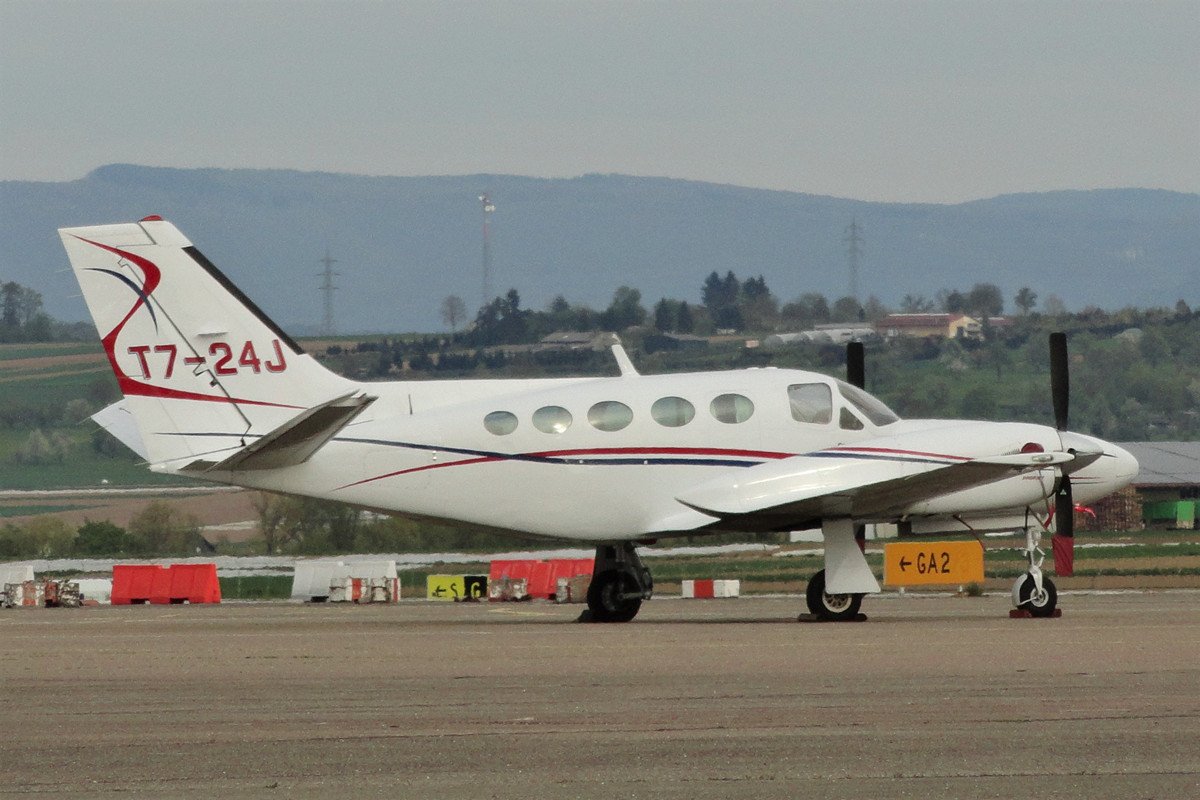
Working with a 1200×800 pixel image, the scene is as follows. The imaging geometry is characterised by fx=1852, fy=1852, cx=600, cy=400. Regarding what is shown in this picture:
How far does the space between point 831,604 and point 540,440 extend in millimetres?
4462

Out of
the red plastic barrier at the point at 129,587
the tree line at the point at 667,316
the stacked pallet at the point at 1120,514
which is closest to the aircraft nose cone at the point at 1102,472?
the red plastic barrier at the point at 129,587

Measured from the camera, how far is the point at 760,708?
1441 cm

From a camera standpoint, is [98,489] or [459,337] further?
[459,337]

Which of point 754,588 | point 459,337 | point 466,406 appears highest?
point 459,337

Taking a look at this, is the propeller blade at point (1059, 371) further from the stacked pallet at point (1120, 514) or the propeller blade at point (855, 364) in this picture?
the stacked pallet at point (1120, 514)

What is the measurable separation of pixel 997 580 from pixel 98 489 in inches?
2974

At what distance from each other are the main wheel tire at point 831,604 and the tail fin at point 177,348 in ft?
22.7

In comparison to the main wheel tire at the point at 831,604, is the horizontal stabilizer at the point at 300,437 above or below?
above

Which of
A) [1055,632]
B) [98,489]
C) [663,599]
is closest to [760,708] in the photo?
[1055,632]

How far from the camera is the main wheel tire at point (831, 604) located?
971 inches

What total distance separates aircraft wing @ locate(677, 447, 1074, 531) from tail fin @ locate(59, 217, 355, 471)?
555 cm

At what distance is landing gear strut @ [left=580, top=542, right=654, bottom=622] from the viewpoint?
25.3 metres

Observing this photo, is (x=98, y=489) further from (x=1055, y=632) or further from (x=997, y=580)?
(x=1055, y=632)

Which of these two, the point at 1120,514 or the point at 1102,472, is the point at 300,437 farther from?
the point at 1120,514
